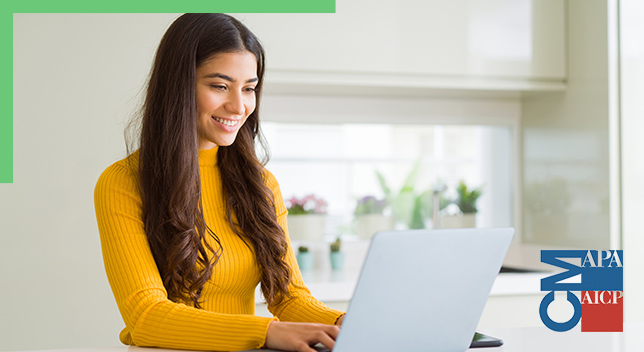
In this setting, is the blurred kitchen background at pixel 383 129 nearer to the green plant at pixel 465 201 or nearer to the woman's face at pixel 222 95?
the green plant at pixel 465 201

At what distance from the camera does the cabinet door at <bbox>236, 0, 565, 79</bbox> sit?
240cm

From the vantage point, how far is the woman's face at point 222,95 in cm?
136

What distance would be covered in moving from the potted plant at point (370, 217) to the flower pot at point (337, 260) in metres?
0.26

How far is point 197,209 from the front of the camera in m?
1.34

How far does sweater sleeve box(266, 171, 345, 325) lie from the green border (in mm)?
1020

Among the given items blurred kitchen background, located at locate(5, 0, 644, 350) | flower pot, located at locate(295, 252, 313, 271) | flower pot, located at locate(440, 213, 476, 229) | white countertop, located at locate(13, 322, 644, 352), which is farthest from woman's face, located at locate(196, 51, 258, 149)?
flower pot, located at locate(440, 213, 476, 229)

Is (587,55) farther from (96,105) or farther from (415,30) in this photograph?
(96,105)

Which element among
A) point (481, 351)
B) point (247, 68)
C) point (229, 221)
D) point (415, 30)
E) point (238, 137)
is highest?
point (415, 30)

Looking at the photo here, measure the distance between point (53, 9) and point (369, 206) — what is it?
Result: 1436mm

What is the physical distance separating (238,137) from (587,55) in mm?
1632

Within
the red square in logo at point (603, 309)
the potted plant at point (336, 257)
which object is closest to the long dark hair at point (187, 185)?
the red square in logo at point (603, 309)

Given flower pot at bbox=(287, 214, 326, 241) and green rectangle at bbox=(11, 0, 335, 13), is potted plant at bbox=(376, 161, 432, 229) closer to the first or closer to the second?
flower pot at bbox=(287, 214, 326, 241)

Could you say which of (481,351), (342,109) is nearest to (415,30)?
(342,109)

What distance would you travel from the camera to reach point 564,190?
2.82 m
